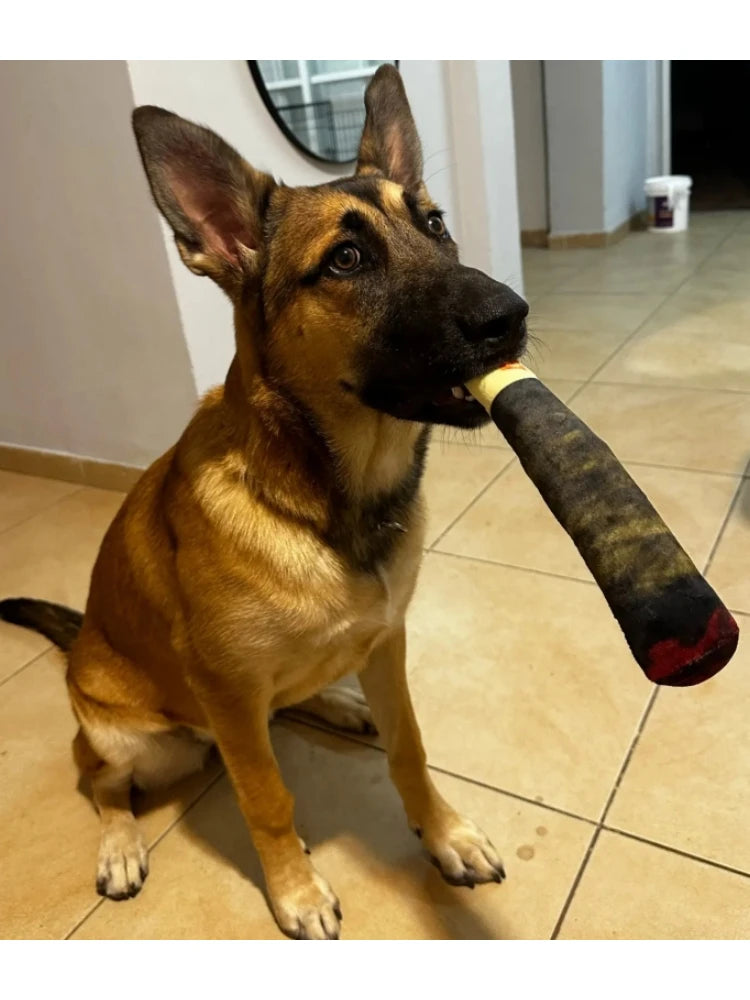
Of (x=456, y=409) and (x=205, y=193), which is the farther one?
(x=205, y=193)

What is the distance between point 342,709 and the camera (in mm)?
1841

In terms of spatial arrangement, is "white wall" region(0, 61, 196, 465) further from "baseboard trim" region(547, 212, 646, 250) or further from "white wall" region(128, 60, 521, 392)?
"baseboard trim" region(547, 212, 646, 250)

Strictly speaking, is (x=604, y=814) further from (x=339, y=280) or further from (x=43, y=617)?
(x=43, y=617)

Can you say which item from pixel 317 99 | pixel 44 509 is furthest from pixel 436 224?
pixel 44 509

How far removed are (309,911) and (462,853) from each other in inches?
11.7

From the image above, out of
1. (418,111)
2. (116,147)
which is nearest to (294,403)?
(116,147)

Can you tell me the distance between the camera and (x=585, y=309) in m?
4.53

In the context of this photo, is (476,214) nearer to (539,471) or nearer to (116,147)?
(116,147)

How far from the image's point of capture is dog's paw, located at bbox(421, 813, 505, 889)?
143 cm

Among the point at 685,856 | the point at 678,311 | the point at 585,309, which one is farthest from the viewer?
the point at 585,309

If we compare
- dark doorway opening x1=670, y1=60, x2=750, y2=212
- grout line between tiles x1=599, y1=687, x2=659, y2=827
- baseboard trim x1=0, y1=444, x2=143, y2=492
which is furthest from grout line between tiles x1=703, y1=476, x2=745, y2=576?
dark doorway opening x1=670, y1=60, x2=750, y2=212

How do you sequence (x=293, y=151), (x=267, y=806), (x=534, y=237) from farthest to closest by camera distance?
1. (x=534, y=237)
2. (x=293, y=151)
3. (x=267, y=806)

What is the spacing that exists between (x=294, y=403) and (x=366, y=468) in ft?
0.53

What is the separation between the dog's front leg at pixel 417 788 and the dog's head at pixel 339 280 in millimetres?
521
